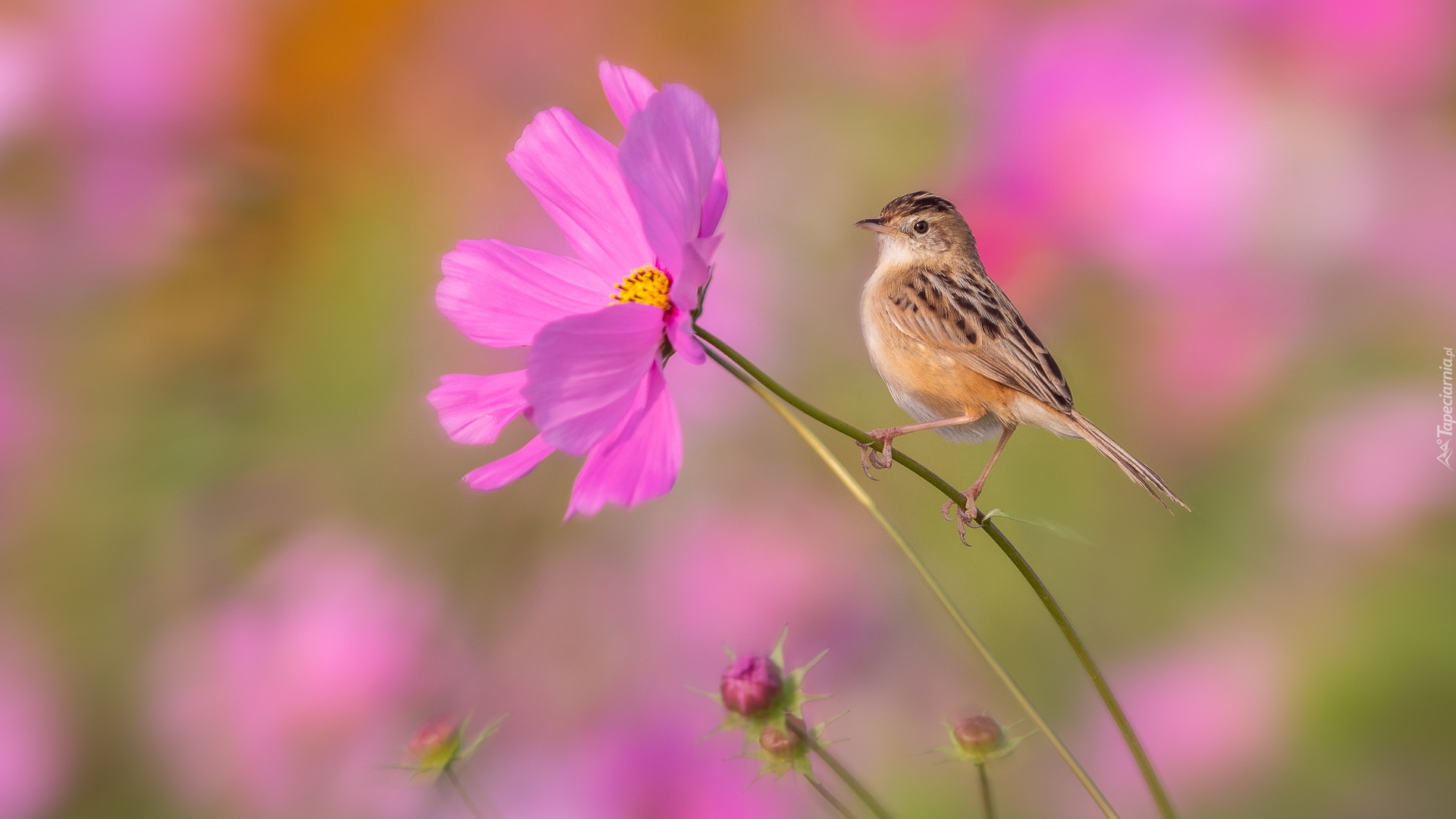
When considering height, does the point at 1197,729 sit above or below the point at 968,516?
below

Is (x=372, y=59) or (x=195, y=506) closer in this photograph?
(x=195, y=506)

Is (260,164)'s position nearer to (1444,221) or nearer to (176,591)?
(176,591)

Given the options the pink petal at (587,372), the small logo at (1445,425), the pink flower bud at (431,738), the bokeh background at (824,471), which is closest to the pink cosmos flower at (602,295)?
the pink petal at (587,372)

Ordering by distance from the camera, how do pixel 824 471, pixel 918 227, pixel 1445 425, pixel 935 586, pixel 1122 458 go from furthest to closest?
1. pixel 824 471
2. pixel 1445 425
3. pixel 918 227
4. pixel 1122 458
5. pixel 935 586

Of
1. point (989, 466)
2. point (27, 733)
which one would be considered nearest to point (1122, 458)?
point (989, 466)

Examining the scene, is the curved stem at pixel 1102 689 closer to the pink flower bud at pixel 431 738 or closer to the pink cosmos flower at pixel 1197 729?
the pink flower bud at pixel 431 738

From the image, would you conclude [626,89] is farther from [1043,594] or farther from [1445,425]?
[1445,425]

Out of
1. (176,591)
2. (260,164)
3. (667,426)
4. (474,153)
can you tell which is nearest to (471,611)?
(176,591)
